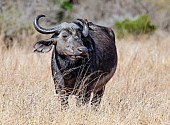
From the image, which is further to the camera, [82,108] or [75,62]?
[75,62]

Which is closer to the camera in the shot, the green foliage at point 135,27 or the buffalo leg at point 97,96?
the buffalo leg at point 97,96

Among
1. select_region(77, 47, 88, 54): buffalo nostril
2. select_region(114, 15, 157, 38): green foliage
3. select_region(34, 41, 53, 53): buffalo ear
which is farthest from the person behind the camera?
select_region(114, 15, 157, 38): green foliage

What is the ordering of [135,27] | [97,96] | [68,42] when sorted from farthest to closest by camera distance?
[135,27] → [97,96] → [68,42]

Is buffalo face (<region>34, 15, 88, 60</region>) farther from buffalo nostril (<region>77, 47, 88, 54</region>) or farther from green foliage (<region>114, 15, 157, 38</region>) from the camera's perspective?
green foliage (<region>114, 15, 157, 38</region>)

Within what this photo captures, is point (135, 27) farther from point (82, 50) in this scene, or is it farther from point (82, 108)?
point (82, 108)

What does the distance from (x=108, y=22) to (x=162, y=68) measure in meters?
13.9

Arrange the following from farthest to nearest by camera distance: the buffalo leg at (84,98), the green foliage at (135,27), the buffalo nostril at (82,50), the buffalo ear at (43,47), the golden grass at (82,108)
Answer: the green foliage at (135,27)
the buffalo ear at (43,47)
the buffalo leg at (84,98)
the buffalo nostril at (82,50)
the golden grass at (82,108)

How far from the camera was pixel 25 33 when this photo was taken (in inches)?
655

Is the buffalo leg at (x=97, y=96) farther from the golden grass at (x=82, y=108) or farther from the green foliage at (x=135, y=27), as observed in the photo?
the green foliage at (x=135, y=27)

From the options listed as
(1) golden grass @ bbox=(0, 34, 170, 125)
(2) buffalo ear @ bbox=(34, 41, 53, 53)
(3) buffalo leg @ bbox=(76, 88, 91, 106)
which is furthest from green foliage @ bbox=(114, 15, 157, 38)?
(3) buffalo leg @ bbox=(76, 88, 91, 106)

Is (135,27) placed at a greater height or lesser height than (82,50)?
lesser

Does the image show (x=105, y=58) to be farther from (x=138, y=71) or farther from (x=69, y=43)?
(x=138, y=71)

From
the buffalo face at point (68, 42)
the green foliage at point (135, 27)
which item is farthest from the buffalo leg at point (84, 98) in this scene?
the green foliage at point (135, 27)

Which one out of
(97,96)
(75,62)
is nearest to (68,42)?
(75,62)
